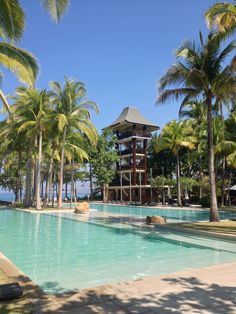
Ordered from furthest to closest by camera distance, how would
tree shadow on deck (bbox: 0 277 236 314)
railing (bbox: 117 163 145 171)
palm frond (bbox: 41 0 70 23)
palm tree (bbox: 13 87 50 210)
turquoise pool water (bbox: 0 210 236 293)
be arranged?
railing (bbox: 117 163 145 171) → palm tree (bbox: 13 87 50 210) → palm frond (bbox: 41 0 70 23) → turquoise pool water (bbox: 0 210 236 293) → tree shadow on deck (bbox: 0 277 236 314)

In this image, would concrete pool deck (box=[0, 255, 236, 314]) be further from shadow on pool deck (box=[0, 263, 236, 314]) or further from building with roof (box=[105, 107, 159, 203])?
building with roof (box=[105, 107, 159, 203])

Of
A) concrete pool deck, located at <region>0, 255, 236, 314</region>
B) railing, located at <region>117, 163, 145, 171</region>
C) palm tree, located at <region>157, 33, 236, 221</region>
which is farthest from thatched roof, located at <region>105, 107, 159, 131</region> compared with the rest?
concrete pool deck, located at <region>0, 255, 236, 314</region>

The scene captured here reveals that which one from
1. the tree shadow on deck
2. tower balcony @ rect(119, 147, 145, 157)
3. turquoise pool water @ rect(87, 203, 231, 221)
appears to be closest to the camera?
the tree shadow on deck

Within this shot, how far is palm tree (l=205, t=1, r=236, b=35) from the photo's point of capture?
13.1 metres

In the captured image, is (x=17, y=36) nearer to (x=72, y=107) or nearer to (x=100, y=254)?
(x=100, y=254)

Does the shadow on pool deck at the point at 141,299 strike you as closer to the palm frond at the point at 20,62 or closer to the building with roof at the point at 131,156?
the palm frond at the point at 20,62

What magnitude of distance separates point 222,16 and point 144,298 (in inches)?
455

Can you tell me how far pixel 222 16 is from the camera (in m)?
13.1

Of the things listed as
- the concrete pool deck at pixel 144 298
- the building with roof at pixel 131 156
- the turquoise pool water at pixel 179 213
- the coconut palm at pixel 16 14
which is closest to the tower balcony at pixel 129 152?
the building with roof at pixel 131 156

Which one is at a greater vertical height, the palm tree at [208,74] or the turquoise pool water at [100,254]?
the palm tree at [208,74]

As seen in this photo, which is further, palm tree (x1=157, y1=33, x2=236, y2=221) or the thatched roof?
the thatched roof

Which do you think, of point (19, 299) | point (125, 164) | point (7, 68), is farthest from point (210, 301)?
point (125, 164)

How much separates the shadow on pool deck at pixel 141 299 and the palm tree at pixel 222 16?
1039cm

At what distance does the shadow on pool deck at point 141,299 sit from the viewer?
474cm
